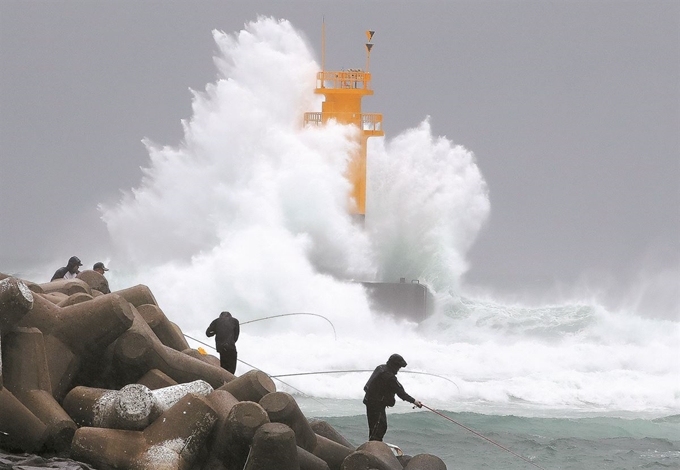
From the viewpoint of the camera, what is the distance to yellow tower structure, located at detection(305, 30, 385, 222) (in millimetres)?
28781

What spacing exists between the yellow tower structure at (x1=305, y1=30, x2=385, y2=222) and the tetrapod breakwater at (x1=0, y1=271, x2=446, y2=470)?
69.8 ft

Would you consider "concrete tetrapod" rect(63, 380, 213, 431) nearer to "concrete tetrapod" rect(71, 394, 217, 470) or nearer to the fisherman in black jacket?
"concrete tetrapod" rect(71, 394, 217, 470)

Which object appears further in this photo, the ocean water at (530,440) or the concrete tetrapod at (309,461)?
the ocean water at (530,440)

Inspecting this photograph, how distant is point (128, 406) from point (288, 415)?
103 cm

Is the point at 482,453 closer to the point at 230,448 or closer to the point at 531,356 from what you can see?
the point at 230,448

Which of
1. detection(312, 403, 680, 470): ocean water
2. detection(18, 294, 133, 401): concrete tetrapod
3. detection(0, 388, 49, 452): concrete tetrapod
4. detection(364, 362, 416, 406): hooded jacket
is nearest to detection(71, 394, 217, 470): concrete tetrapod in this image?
detection(0, 388, 49, 452): concrete tetrapod

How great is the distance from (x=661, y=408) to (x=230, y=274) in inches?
408

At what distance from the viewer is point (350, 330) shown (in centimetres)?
2436

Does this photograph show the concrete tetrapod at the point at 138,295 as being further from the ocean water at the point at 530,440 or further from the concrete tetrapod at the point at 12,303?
the ocean water at the point at 530,440

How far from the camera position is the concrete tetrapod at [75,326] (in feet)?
23.9

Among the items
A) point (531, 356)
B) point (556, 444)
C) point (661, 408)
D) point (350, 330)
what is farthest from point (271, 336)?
point (556, 444)

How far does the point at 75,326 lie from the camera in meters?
7.34

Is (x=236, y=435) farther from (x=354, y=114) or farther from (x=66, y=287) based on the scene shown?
(x=354, y=114)

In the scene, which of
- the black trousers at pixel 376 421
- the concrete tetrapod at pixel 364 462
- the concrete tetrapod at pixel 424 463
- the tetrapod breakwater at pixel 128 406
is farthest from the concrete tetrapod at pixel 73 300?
the concrete tetrapod at pixel 424 463
